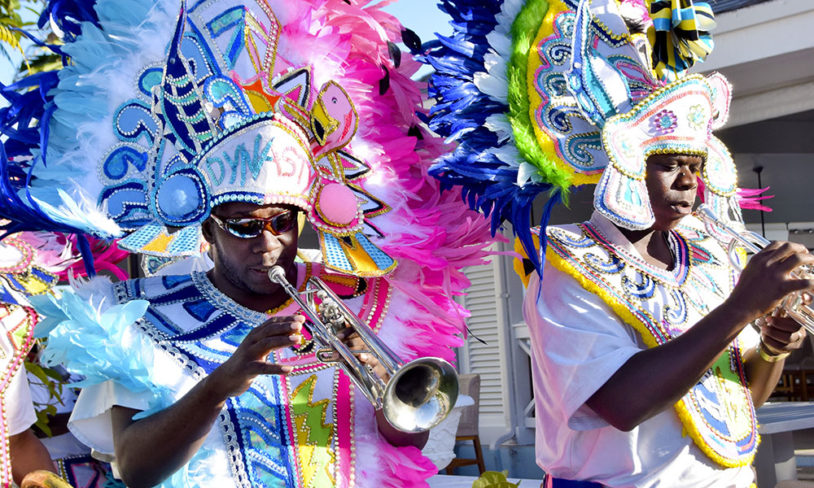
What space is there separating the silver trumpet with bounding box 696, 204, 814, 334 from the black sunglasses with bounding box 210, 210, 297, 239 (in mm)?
1201

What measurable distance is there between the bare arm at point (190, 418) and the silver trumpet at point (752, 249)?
4.09ft

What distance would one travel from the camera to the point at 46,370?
166 inches

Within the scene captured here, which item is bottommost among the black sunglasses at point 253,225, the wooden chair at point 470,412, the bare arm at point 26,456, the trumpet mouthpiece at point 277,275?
the wooden chair at point 470,412

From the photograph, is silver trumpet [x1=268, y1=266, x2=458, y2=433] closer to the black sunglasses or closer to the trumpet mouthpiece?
the trumpet mouthpiece

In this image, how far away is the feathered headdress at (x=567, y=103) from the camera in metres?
2.56

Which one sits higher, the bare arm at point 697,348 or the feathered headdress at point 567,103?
the feathered headdress at point 567,103

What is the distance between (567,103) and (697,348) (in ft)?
2.51

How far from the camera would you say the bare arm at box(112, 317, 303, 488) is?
2.27m

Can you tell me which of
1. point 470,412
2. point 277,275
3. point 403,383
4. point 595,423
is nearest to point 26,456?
point 277,275

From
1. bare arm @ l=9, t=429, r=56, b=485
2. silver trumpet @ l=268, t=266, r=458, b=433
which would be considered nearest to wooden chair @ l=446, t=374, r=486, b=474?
bare arm @ l=9, t=429, r=56, b=485

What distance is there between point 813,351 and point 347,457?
42.0 feet

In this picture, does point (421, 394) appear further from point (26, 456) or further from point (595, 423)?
point (26, 456)

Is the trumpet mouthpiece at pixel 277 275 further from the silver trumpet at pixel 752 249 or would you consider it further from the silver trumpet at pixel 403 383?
the silver trumpet at pixel 752 249

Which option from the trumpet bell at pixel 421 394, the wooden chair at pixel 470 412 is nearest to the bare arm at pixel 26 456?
the trumpet bell at pixel 421 394
